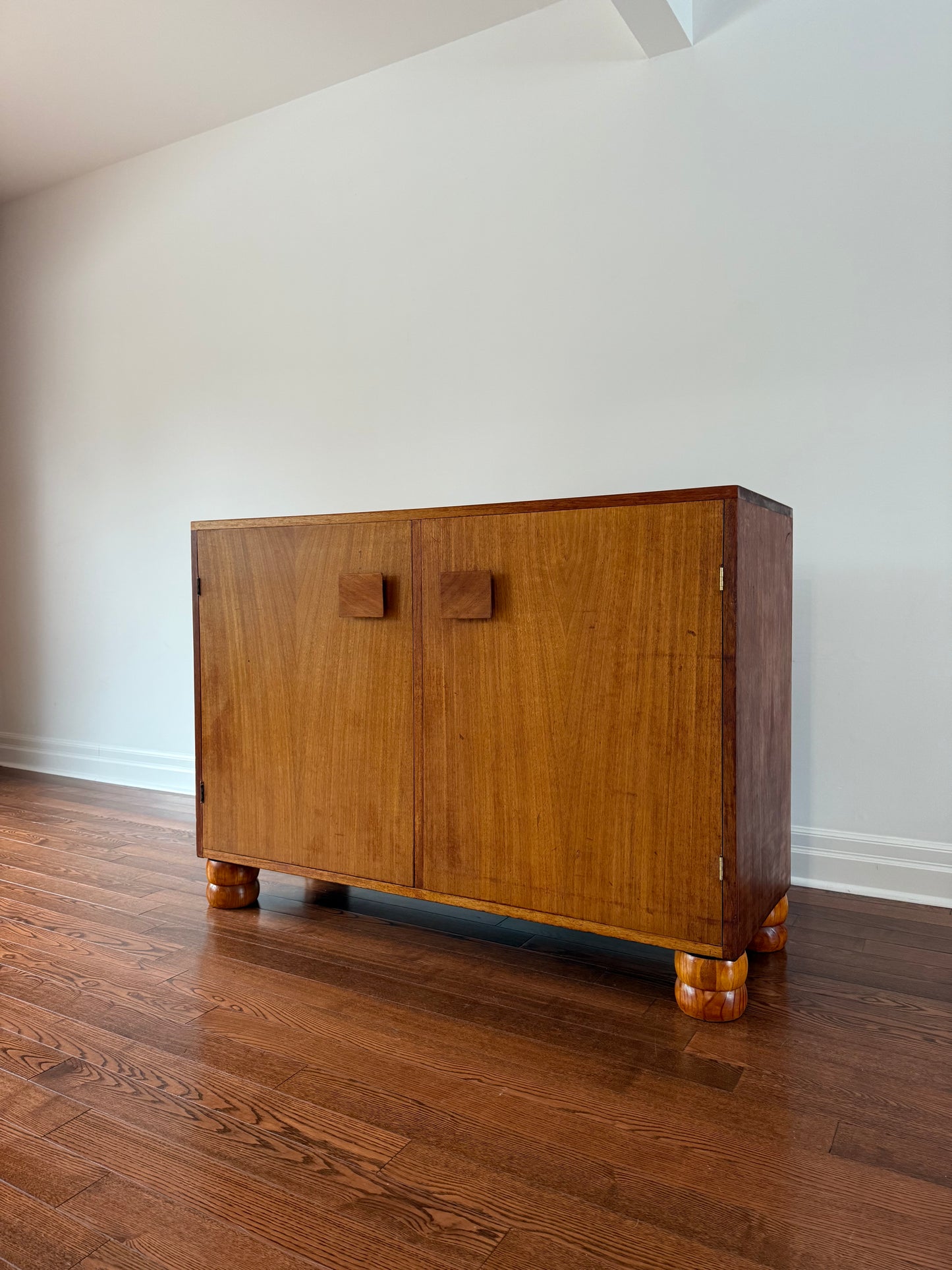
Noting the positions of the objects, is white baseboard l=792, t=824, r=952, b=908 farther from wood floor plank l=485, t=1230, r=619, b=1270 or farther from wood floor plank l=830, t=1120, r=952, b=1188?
wood floor plank l=485, t=1230, r=619, b=1270

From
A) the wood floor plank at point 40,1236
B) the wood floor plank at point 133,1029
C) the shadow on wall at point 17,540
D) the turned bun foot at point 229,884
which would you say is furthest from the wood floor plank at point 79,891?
the shadow on wall at point 17,540

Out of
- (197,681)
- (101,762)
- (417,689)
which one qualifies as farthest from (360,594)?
(101,762)

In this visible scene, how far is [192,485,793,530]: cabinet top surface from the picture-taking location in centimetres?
135

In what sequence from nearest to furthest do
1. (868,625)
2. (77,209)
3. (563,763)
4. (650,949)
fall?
(563,763)
(650,949)
(868,625)
(77,209)

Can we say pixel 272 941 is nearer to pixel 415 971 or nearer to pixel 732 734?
pixel 415 971

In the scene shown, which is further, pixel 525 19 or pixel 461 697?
pixel 525 19

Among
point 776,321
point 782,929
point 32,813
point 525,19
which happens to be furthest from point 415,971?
point 525,19

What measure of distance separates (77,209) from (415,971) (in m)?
3.35

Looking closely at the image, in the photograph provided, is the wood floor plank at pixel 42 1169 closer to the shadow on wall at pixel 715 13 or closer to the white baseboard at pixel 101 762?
the white baseboard at pixel 101 762

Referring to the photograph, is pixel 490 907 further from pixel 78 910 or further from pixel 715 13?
pixel 715 13

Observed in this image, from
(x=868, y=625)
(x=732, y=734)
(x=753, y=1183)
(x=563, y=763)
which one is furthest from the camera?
(x=868, y=625)

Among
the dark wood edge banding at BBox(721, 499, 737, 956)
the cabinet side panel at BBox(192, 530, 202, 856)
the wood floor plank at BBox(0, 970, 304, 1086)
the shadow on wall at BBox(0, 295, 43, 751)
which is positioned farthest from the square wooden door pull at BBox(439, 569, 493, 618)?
the shadow on wall at BBox(0, 295, 43, 751)

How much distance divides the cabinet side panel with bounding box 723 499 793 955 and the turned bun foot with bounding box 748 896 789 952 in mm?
31

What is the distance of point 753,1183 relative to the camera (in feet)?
3.22
